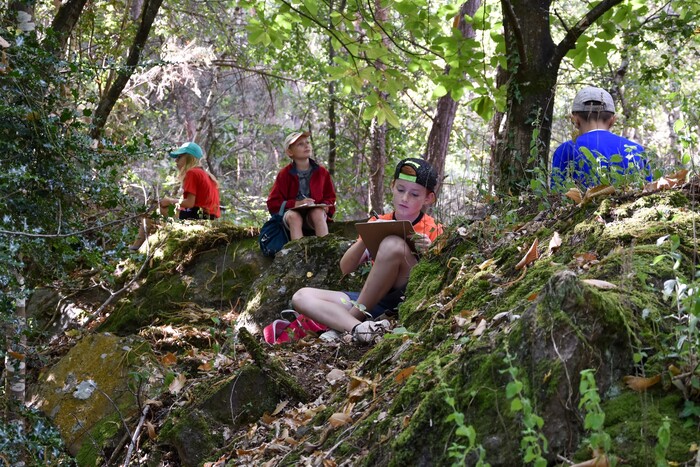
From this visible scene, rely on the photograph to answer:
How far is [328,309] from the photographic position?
539cm

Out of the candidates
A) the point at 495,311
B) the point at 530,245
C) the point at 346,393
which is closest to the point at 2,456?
the point at 346,393

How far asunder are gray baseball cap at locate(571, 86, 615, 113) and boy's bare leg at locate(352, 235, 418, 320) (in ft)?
5.86

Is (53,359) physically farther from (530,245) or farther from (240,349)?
(530,245)

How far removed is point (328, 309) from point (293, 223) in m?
2.38

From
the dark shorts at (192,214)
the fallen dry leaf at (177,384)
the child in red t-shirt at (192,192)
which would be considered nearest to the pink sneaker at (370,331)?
the fallen dry leaf at (177,384)

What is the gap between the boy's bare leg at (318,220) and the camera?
775cm

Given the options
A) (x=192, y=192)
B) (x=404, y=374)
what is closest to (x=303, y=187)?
(x=192, y=192)

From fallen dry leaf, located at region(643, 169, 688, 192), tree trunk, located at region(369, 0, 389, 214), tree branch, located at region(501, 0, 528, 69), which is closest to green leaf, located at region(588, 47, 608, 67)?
tree branch, located at region(501, 0, 528, 69)

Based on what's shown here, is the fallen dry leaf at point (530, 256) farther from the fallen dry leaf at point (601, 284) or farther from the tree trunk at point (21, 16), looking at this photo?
the tree trunk at point (21, 16)

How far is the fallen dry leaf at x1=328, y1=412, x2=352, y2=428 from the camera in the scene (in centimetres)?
312

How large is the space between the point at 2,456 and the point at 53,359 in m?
2.97

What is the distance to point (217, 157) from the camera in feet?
53.1

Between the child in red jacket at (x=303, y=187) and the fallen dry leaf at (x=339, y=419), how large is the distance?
Answer: 472cm

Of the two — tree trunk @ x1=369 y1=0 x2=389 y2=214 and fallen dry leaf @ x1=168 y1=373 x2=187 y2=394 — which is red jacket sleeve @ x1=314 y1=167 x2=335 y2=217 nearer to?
tree trunk @ x1=369 y1=0 x2=389 y2=214
